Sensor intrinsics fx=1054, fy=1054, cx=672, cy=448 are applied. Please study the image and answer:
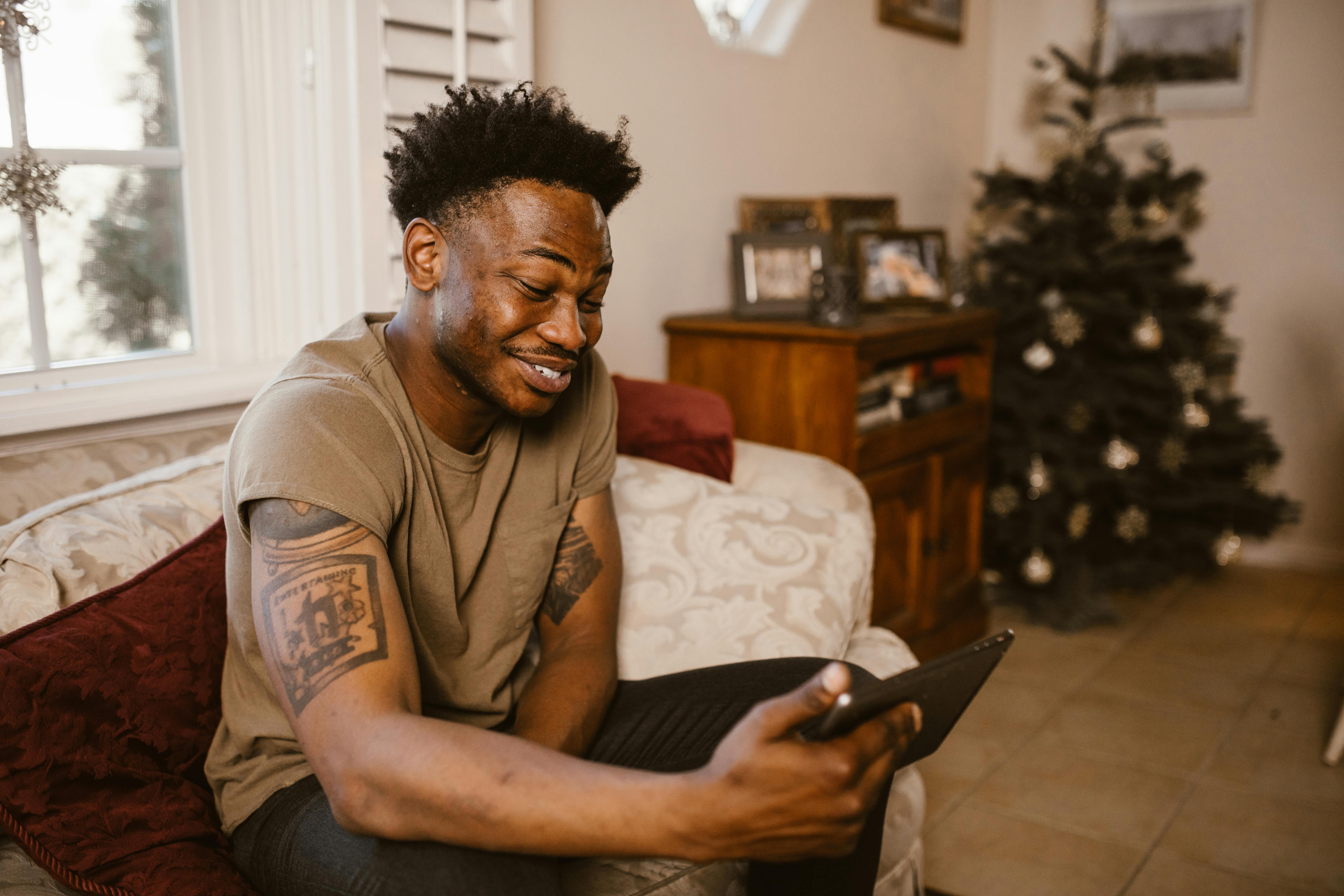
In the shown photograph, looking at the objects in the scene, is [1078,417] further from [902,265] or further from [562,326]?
[562,326]

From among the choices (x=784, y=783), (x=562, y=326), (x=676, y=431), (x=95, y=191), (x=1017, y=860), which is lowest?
(x=1017, y=860)

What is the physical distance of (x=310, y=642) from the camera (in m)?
0.95

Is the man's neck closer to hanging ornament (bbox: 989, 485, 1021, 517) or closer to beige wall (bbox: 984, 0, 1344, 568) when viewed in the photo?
hanging ornament (bbox: 989, 485, 1021, 517)

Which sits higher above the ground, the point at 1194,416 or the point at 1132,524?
the point at 1194,416

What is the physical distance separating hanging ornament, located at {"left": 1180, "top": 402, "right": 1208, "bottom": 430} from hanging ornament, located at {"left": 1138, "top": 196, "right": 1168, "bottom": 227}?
1.80 ft

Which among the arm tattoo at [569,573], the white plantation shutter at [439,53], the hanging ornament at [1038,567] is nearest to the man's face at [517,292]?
the arm tattoo at [569,573]

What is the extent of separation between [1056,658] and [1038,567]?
11.9 inches

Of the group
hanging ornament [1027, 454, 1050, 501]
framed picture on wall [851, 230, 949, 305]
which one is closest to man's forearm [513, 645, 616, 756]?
framed picture on wall [851, 230, 949, 305]

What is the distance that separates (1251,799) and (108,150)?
246 centimetres

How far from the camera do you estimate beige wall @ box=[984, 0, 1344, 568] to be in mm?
3443

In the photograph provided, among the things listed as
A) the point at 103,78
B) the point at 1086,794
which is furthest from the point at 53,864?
the point at 1086,794

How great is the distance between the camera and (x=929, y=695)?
925 millimetres

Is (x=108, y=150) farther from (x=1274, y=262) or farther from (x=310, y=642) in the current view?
(x=1274, y=262)

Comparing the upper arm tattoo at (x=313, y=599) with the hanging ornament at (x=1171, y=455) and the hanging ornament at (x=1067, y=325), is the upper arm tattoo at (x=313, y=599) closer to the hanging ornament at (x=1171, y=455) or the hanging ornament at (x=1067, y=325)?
the hanging ornament at (x=1067, y=325)
